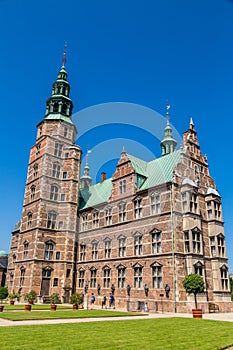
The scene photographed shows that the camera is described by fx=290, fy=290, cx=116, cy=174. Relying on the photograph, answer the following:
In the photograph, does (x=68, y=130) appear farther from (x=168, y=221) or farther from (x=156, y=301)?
(x=156, y=301)

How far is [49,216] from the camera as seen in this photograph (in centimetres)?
4034

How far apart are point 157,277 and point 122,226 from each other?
7982mm

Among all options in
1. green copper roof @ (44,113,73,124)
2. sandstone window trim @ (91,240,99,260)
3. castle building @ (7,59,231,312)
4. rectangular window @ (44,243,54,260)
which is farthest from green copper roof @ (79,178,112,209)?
green copper roof @ (44,113,73,124)

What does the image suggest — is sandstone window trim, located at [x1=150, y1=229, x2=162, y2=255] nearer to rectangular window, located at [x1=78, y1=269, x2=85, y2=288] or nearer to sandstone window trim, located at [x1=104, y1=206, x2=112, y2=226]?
sandstone window trim, located at [x1=104, y1=206, x2=112, y2=226]

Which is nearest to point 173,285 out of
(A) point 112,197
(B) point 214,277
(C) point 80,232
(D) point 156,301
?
(D) point 156,301

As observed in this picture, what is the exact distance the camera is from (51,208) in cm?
4078

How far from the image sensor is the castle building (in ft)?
94.7

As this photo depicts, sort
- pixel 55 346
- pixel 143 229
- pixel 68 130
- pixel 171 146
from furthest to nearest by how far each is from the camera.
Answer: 1. pixel 171 146
2. pixel 68 130
3. pixel 143 229
4. pixel 55 346

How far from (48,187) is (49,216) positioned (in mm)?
4137

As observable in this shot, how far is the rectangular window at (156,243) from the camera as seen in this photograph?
29.6 m

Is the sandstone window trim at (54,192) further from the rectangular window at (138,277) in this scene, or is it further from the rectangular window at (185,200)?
the rectangular window at (185,200)

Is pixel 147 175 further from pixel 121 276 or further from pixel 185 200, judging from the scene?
pixel 121 276

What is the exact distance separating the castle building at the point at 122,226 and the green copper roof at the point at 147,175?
0.56ft

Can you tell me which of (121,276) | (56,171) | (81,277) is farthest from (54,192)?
(121,276)
